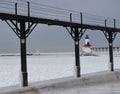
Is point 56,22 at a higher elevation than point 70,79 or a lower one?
higher

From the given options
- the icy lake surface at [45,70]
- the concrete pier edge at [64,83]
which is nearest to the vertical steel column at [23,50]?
the concrete pier edge at [64,83]

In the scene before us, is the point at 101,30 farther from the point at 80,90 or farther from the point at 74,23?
the point at 80,90

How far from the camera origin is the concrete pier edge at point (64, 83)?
18.0m

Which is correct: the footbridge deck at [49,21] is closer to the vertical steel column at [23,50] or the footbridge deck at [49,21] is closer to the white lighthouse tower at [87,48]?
the vertical steel column at [23,50]

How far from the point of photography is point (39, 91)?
61.5ft

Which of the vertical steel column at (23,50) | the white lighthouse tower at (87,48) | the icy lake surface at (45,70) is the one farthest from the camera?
the white lighthouse tower at (87,48)

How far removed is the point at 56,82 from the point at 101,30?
7600 mm

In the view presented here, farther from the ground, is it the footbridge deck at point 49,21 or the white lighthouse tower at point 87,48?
A: the footbridge deck at point 49,21

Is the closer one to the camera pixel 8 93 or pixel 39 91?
pixel 8 93

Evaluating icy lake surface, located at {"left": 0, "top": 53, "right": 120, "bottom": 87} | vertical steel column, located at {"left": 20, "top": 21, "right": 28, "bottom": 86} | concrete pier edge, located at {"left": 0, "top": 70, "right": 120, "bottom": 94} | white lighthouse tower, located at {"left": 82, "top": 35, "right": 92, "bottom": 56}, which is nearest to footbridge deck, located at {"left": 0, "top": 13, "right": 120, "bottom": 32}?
vertical steel column, located at {"left": 20, "top": 21, "right": 28, "bottom": 86}

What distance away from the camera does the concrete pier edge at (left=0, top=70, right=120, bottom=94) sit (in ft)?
59.1

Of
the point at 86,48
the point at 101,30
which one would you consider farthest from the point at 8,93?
the point at 86,48

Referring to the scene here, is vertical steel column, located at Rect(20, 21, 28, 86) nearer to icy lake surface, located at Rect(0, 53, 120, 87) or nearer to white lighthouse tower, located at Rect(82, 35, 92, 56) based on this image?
icy lake surface, located at Rect(0, 53, 120, 87)

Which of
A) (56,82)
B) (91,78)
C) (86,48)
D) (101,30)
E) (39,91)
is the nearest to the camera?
(39,91)
